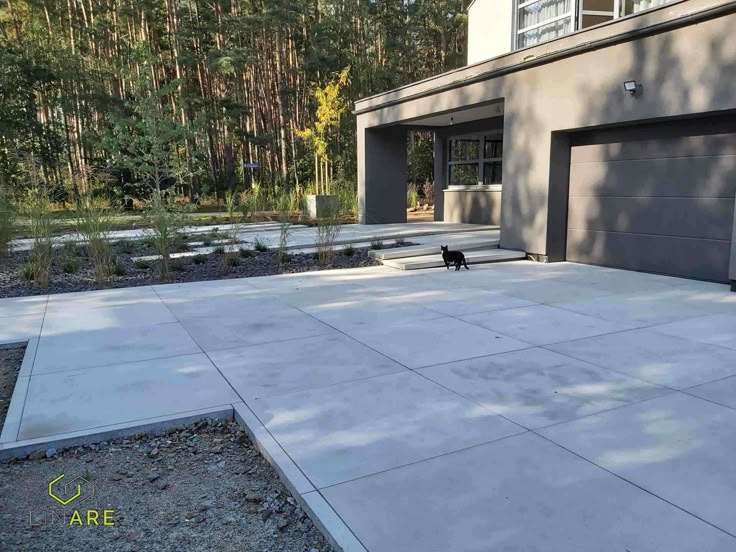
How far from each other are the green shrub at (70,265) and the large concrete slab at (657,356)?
281 inches

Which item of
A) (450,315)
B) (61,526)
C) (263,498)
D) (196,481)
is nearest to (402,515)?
(263,498)

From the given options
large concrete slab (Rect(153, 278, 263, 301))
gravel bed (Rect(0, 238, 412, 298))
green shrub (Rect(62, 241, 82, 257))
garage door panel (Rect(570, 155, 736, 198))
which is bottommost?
large concrete slab (Rect(153, 278, 263, 301))

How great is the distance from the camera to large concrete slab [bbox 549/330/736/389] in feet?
12.8

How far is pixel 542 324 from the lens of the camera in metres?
5.35

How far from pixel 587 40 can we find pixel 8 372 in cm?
823

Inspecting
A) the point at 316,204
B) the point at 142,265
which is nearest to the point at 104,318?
Result: the point at 142,265

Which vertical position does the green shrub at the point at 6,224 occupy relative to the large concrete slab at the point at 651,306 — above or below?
above

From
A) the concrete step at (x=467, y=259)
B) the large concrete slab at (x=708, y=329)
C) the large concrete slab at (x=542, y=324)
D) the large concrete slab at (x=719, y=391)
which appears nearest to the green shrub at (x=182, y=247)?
the concrete step at (x=467, y=259)

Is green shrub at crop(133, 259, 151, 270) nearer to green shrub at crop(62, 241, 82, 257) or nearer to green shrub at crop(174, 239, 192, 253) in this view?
green shrub at crop(62, 241, 82, 257)

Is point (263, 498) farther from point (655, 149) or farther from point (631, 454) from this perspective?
point (655, 149)

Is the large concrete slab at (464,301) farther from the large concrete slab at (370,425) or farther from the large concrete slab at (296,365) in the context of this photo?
the large concrete slab at (370,425)

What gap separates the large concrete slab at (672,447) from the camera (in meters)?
2.44

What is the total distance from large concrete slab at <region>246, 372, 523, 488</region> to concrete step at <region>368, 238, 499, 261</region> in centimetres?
577

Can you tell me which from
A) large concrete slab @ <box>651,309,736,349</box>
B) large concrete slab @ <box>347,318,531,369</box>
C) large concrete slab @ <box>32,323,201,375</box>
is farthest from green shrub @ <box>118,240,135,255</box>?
large concrete slab @ <box>651,309,736,349</box>
